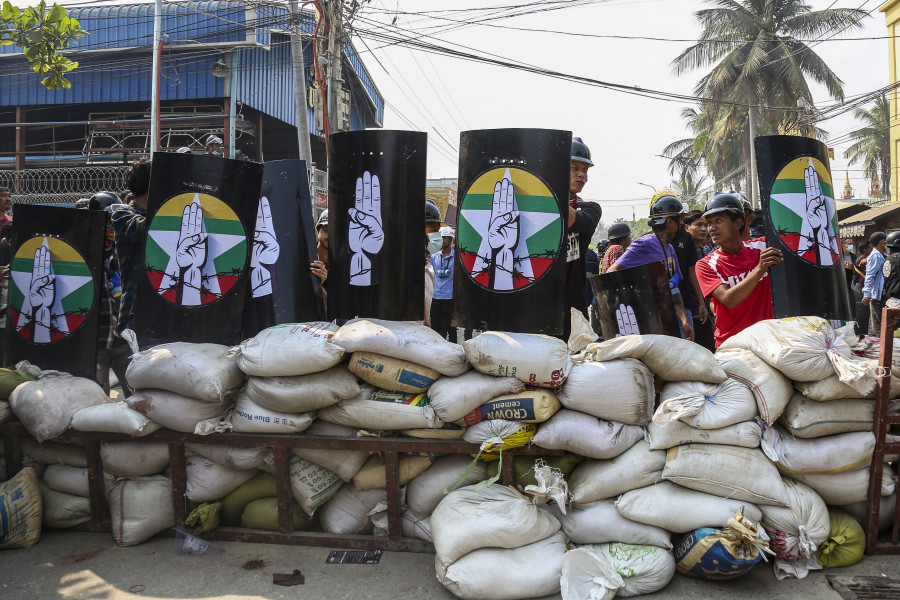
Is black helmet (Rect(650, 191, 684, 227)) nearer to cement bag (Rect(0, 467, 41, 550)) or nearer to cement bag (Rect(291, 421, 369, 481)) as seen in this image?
cement bag (Rect(291, 421, 369, 481))

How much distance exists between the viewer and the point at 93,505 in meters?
3.34

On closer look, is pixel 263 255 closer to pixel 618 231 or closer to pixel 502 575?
pixel 502 575

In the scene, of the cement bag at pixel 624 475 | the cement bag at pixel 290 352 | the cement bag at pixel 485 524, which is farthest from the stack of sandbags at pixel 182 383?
the cement bag at pixel 624 475

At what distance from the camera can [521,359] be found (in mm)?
2816

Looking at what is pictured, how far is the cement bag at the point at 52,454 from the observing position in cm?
344

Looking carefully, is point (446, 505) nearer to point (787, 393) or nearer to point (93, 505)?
point (787, 393)

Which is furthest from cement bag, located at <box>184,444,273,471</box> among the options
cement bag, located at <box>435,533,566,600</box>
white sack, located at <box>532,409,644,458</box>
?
white sack, located at <box>532,409,644,458</box>

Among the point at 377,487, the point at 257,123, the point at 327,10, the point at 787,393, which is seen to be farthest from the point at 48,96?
the point at 787,393

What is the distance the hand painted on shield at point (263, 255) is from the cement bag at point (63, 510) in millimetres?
1465

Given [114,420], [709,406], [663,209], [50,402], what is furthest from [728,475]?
[50,402]

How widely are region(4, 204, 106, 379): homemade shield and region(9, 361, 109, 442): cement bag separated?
0.70ft

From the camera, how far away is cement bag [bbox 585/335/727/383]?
2781mm

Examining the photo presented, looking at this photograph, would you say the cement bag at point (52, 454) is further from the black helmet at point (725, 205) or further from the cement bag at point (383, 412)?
the black helmet at point (725, 205)

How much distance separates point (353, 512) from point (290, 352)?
902 mm
